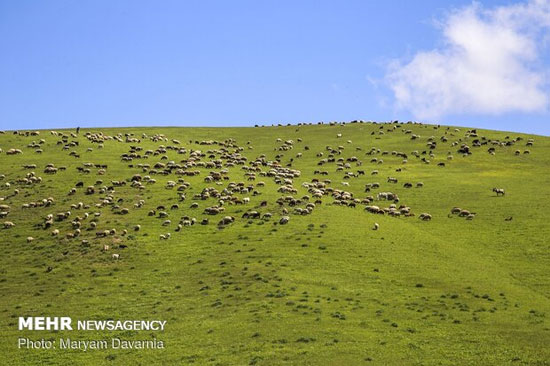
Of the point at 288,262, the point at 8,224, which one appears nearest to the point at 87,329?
the point at 288,262

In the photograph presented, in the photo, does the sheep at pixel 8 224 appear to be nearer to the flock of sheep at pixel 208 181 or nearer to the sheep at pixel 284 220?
the flock of sheep at pixel 208 181

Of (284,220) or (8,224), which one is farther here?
(8,224)

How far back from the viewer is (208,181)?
84625 millimetres

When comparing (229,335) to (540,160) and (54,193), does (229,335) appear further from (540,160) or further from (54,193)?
(540,160)

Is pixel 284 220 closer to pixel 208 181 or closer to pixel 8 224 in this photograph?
pixel 208 181

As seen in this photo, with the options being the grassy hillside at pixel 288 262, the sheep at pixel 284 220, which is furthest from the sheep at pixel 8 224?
the sheep at pixel 284 220

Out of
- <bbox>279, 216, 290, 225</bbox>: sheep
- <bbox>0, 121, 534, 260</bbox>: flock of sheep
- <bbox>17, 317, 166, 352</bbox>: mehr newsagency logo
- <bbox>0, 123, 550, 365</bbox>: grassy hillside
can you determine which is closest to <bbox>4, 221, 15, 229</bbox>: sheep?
<bbox>0, 121, 534, 260</bbox>: flock of sheep

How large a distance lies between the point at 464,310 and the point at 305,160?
56.6m

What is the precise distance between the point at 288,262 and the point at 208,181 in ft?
94.6

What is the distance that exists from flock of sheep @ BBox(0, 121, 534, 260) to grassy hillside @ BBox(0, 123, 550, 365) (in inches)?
16.3

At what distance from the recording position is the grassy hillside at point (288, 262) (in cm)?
4384

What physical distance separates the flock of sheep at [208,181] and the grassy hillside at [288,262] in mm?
414

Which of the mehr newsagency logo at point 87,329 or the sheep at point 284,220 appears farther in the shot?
the sheep at point 284,220

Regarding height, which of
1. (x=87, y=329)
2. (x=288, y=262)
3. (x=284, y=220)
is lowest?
(x=87, y=329)
